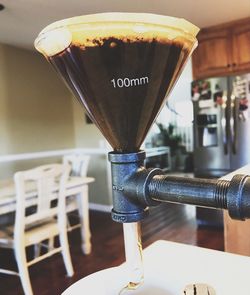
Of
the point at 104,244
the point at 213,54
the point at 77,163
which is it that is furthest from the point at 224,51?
the point at 104,244

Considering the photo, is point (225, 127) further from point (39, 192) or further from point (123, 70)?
point (123, 70)

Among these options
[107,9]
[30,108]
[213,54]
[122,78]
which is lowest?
[122,78]

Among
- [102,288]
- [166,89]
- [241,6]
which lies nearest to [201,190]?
[166,89]

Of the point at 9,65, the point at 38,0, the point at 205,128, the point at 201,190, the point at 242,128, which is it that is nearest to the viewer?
the point at 201,190

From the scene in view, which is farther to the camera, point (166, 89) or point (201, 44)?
point (201, 44)

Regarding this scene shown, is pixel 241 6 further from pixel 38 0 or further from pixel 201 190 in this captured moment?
pixel 201 190

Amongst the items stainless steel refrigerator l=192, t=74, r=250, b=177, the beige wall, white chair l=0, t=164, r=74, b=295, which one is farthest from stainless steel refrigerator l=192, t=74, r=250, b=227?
the beige wall
